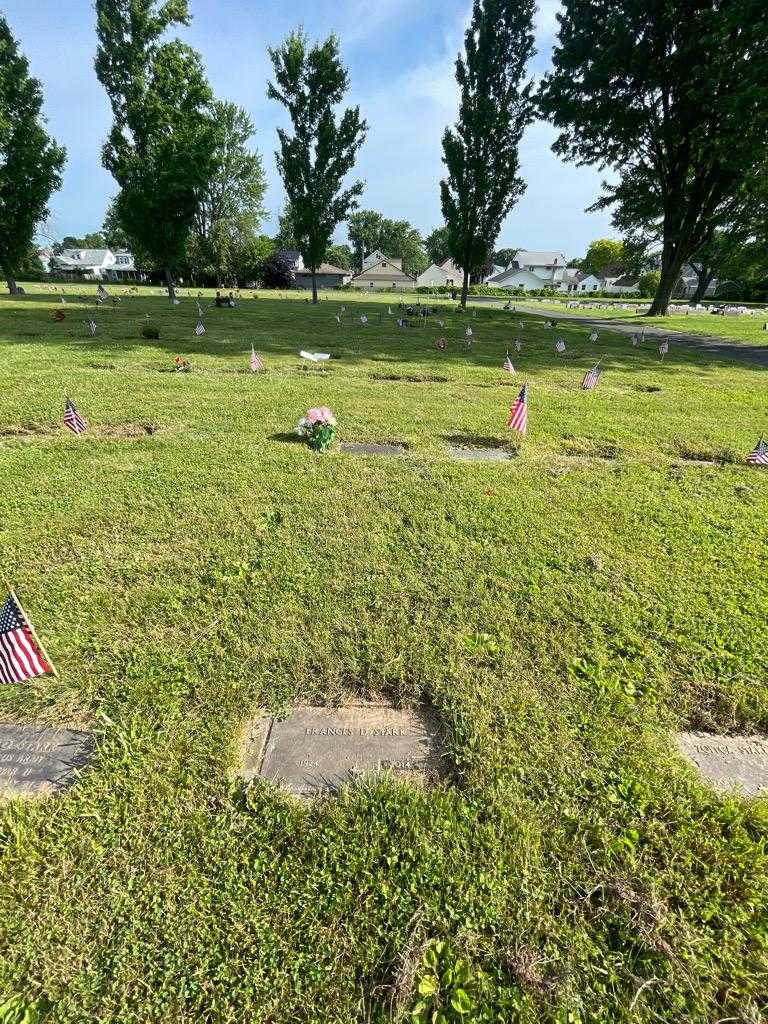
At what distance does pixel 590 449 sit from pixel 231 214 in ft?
184

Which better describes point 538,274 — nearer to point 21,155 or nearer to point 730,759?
point 21,155

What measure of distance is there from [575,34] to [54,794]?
29.1m

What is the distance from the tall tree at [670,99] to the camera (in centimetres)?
1443

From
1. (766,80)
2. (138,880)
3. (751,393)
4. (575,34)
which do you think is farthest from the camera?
(575,34)

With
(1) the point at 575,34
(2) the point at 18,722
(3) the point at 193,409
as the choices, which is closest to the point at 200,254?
(1) the point at 575,34

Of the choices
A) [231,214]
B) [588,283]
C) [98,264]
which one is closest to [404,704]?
[231,214]

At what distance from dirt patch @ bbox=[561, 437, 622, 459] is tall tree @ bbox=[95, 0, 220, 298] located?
88.0 ft

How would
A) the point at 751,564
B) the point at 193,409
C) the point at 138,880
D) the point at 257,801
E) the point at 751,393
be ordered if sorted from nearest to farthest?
the point at 138,880 < the point at 257,801 < the point at 751,564 < the point at 193,409 < the point at 751,393

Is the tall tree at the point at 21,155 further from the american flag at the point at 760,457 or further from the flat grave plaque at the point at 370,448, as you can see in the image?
the american flag at the point at 760,457

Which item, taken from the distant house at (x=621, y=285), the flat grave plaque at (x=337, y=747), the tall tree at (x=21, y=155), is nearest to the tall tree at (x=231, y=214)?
the tall tree at (x=21, y=155)

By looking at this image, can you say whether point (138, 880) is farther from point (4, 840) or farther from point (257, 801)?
point (4, 840)

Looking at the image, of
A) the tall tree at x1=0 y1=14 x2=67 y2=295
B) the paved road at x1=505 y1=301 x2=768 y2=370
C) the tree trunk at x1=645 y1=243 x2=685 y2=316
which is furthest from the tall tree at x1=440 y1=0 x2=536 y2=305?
the tall tree at x1=0 y1=14 x2=67 y2=295

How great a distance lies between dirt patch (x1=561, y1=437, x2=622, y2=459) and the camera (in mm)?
5160

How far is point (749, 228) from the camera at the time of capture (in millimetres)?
25312
